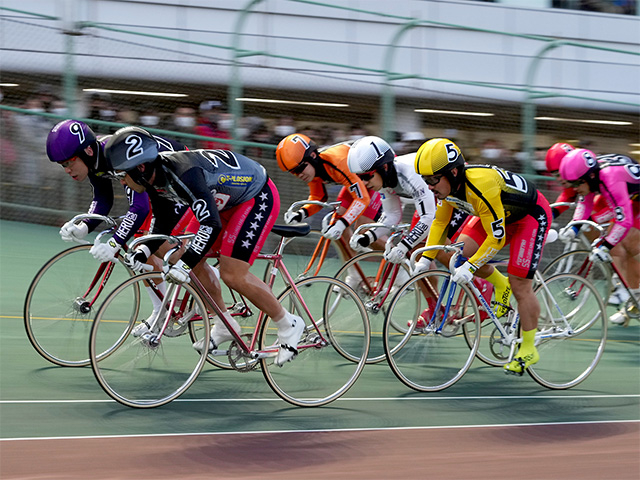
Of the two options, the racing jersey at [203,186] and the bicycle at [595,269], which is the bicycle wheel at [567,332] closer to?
the bicycle at [595,269]

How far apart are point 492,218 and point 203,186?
1.93 meters

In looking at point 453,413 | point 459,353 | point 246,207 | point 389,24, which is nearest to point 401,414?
point 453,413

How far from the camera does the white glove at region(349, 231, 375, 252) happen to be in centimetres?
663

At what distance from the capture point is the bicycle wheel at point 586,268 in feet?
25.6

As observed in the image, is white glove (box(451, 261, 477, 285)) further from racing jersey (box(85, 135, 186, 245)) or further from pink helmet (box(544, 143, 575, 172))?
pink helmet (box(544, 143, 575, 172))

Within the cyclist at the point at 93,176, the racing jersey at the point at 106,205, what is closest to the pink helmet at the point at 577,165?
the cyclist at the point at 93,176

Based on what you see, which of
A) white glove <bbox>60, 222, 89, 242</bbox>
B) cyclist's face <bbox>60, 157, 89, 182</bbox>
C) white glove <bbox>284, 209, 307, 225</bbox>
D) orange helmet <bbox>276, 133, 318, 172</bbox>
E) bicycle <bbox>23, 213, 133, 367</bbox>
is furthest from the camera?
white glove <bbox>284, 209, 307, 225</bbox>

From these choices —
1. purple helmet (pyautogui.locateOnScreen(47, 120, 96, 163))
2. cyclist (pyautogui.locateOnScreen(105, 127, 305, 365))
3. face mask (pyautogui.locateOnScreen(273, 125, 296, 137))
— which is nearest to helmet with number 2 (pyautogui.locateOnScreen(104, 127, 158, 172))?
cyclist (pyautogui.locateOnScreen(105, 127, 305, 365))

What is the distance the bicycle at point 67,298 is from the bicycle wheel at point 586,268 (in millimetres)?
3916

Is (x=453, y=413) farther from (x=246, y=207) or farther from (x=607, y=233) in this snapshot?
(x=607, y=233)

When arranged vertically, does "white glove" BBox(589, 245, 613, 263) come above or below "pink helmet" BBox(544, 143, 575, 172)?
below

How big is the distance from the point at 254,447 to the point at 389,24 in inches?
351

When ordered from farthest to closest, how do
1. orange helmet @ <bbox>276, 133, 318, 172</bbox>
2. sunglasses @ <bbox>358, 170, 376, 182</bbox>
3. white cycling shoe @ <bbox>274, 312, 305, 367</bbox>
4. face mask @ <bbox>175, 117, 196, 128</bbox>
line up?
1. face mask @ <bbox>175, 117, 196, 128</bbox>
2. orange helmet @ <bbox>276, 133, 318, 172</bbox>
3. sunglasses @ <bbox>358, 170, 376, 182</bbox>
4. white cycling shoe @ <bbox>274, 312, 305, 367</bbox>

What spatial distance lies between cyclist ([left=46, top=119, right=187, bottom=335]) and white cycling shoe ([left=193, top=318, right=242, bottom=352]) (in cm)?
34
